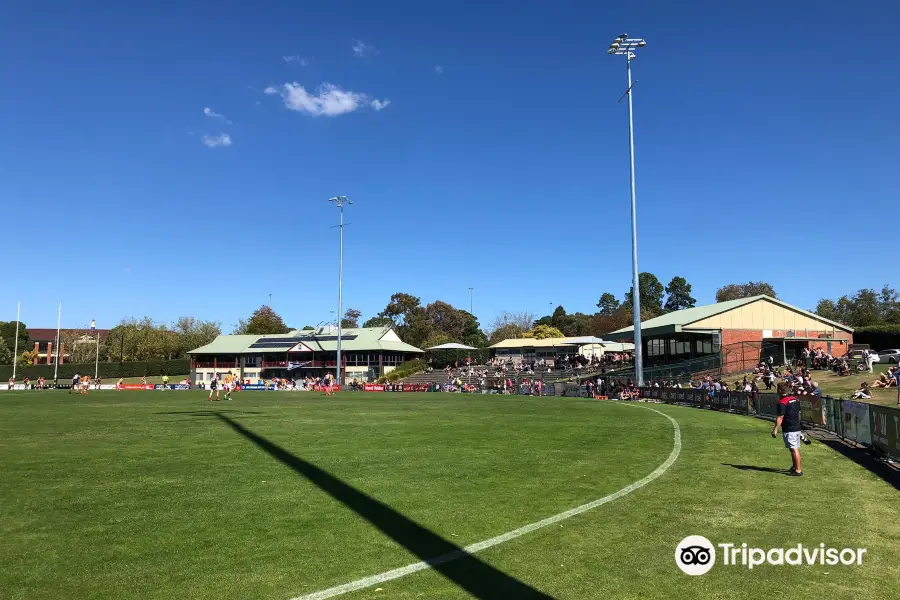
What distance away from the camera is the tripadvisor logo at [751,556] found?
624 cm

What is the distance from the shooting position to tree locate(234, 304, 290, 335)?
109 meters

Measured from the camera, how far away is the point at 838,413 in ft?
56.5

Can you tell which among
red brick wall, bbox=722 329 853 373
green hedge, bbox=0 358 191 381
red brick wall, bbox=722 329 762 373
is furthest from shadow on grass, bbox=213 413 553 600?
green hedge, bbox=0 358 191 381

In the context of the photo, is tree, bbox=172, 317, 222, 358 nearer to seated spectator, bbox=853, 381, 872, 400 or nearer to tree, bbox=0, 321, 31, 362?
tree, bbox=0, 321, 31, 362

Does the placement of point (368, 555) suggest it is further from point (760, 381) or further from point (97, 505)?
point (760, 381)

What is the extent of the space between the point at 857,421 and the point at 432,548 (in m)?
13.7

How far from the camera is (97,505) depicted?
28.3ft

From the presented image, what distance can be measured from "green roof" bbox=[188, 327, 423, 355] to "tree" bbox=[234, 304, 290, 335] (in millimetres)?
22609

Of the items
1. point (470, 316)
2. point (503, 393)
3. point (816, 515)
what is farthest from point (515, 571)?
point (470, 316)

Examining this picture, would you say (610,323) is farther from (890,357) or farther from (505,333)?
(890,357)

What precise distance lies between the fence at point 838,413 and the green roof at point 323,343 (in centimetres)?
4971

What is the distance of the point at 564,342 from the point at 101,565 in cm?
7744

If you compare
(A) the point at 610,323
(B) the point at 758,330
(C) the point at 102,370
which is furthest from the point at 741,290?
(C) the point at 102,370

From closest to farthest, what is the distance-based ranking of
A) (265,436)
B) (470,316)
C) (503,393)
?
(265,436) → (503,393) → (470,316)
